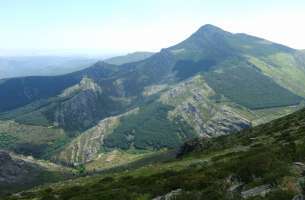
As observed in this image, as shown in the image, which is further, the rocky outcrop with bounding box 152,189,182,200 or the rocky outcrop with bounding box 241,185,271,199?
the rocky outcrop with bounding box 152,189,182,200

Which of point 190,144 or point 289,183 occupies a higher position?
point 289,183

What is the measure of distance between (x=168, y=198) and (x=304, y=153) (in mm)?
15247

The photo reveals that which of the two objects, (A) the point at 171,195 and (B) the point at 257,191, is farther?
(A) the point at 171,195

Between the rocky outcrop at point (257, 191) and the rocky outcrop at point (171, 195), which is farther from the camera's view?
the rocky outcrop at point (171, 195)

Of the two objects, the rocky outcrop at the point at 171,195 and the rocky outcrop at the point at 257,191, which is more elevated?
the rocky outcrop at the point at 257,191

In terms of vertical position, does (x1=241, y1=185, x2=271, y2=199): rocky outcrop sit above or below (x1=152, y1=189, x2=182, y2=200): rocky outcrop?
above

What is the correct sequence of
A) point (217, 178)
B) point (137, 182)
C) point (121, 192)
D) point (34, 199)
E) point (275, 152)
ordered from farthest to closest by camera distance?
point (34, 199), point (137, 182), point (121, 192), point (275, 152), point (217, 178)

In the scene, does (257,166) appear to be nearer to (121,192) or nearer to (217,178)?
(217,178)

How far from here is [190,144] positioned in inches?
7466

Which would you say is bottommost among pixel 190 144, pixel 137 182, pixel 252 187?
pixel 190 144

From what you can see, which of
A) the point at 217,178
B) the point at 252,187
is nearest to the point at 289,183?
the point at 252,187

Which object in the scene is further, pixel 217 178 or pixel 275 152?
pixel 275 152

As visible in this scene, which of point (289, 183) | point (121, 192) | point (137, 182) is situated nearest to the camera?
point (289, 183)

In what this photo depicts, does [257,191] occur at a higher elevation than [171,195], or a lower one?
higher
